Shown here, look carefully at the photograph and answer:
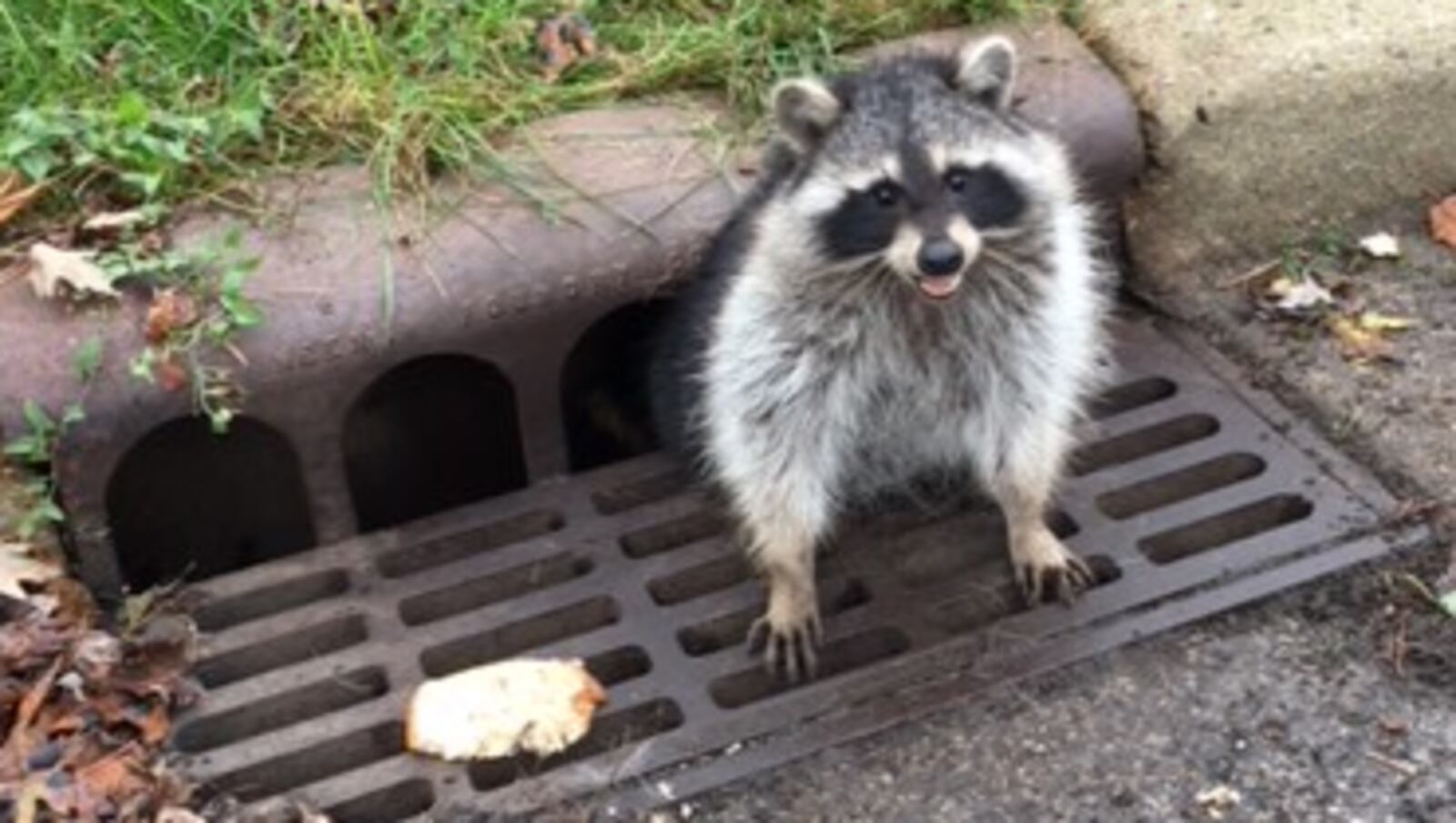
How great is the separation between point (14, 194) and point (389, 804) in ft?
3.49

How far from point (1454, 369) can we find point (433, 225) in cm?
146

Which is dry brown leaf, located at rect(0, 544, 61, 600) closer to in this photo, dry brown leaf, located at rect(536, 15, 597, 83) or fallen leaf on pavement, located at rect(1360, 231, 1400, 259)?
dry brown leaf, located at rect(536, 15, 597, 83)

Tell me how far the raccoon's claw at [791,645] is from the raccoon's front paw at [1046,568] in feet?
0.91

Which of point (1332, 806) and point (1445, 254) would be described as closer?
point (1332, 806)

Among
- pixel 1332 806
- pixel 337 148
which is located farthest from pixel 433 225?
pixel 1332 806

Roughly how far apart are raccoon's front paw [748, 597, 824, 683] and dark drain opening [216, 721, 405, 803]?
46 cm

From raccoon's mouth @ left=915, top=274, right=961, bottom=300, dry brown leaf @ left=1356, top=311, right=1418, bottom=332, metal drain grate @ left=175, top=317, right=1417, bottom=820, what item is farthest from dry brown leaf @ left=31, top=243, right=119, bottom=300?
dry brown leaf @ left=1356, top=311, right=1418, bottom=332

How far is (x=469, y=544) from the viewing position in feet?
9.58

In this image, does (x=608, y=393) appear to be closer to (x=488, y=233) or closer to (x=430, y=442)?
(x=430, y=442)

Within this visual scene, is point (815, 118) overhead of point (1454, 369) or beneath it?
overhead

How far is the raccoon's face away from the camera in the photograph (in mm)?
2555

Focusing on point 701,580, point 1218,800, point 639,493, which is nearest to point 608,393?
point 639,493

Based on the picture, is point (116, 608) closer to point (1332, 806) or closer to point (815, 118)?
point (815, 118)

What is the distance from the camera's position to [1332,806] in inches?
93.9
